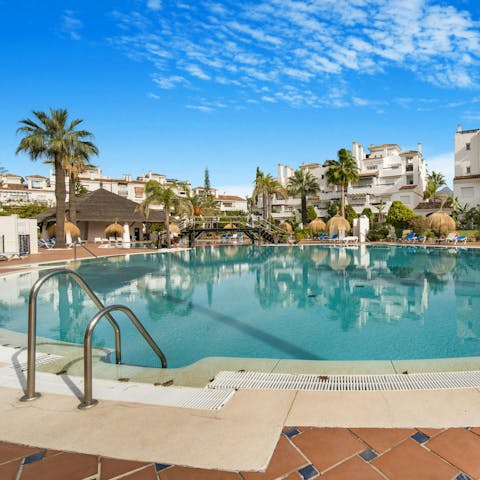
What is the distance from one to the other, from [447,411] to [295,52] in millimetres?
17925

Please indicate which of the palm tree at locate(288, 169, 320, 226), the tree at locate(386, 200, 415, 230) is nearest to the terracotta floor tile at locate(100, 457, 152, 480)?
the tree at locate(386, 200, 415, 230)

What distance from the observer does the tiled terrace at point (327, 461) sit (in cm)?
218

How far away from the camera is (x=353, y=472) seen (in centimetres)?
219

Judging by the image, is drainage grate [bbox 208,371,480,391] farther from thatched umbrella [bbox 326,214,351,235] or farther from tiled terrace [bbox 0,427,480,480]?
thatched umbrella [bbox 326,214,351,235]

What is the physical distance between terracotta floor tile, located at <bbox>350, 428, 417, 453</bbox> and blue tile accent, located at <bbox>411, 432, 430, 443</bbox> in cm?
3

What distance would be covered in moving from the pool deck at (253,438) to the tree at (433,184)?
2181 inches

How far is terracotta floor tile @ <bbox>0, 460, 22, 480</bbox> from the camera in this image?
220 cm

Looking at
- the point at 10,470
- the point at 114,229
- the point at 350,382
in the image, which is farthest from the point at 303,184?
the point at 10,470

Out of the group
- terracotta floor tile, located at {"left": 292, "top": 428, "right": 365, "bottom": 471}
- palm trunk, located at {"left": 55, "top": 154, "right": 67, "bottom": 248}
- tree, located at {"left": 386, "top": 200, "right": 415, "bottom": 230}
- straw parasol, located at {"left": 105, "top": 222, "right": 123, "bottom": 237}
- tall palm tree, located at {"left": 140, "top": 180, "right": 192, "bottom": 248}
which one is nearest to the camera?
terracotta floor tile, located at {"left": 292, "top": 428, "right": 365, "bottom": 471}

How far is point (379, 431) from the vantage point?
104 inches

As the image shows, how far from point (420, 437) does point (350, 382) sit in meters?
1.29

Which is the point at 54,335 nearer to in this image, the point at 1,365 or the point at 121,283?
the point at 1,365

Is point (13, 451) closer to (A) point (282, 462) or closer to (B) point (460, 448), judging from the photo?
(A) point (282, 462)

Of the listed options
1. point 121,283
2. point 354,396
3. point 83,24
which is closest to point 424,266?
point 121,283
